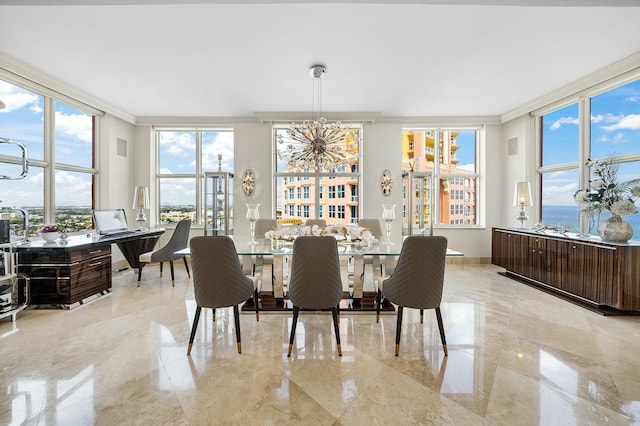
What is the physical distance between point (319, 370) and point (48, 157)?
4.91 metres

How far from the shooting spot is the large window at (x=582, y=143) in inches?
138

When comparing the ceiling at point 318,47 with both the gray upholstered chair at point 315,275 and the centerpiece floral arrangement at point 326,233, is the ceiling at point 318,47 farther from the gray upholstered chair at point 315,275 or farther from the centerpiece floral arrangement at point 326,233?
the centerpiece floral arrangement at point 326,233

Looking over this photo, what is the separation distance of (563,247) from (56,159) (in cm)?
743

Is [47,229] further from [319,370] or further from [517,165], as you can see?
[517,165]

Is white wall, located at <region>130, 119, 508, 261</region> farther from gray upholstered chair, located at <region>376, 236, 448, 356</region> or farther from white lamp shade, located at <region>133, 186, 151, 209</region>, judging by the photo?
gray upholstered chair, located at <region>376, 236, 448, 356</region>

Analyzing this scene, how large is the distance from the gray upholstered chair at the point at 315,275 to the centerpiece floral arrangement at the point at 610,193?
135 inches

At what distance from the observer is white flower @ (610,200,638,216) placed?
310 centimetres

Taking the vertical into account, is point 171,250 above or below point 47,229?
below

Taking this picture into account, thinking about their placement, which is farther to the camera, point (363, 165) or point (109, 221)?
point (363, 165)

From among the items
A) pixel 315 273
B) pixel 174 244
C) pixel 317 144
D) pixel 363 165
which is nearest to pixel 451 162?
pixel 363 165

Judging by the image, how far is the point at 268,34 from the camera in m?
2.81

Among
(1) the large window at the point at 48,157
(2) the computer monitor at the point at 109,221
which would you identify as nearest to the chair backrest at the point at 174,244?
(2) the computer monitor at the point at 109,221

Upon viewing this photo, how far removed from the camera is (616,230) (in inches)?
125

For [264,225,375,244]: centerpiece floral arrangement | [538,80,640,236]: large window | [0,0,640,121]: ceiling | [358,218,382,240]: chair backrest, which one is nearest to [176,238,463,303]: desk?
[264,225,375,244]: centerpiece floral arrangement
